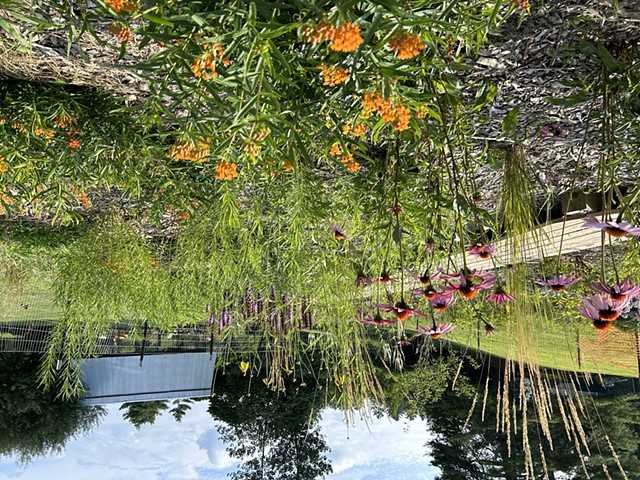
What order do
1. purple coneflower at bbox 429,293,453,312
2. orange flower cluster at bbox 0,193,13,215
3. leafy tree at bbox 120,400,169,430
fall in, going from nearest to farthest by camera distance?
purple coneflower at bbox 429,293,453,312
orange flower cluster at bbox 0,193,13,215
leafy tree at bbox 120,400,169,430

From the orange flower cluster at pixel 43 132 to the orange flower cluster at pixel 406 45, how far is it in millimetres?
1097

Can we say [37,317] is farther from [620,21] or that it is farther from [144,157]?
[620,21]

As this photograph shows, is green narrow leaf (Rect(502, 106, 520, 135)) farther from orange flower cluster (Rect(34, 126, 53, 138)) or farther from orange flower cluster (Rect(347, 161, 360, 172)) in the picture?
orange flower cluster (Rect(34, 126, 53, 138))

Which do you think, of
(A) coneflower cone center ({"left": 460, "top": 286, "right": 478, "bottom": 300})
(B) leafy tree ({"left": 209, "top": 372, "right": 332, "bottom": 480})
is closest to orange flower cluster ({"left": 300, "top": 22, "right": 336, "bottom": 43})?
(A) coneflower cone center ({"left": 460, "top": 286, "right": 478, "bottom": 300})

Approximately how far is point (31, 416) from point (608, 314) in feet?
15.7

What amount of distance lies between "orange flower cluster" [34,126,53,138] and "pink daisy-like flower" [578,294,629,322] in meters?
1.35

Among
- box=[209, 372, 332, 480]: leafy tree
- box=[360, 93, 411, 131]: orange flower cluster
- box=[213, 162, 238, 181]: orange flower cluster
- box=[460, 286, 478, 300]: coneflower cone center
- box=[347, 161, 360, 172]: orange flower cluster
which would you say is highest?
box=[347, 161, 360, 172]: orange flower cluster

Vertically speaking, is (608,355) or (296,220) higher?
(296,220)

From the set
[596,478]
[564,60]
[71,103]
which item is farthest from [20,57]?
[596,478]

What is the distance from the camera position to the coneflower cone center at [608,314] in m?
0.78

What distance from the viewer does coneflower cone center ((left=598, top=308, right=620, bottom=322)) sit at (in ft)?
2.56

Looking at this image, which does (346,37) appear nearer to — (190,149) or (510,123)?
(190,149)

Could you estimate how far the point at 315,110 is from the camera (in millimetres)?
922

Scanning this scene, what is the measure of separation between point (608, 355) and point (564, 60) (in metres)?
3.16
